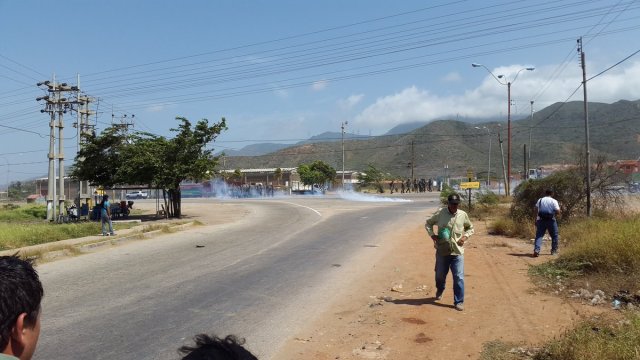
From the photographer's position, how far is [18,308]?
1532 mm

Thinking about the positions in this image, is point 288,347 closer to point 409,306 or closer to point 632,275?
point 409,306

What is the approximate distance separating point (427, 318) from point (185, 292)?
170 inches

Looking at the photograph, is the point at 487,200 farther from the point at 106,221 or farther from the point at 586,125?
the point at 106,221

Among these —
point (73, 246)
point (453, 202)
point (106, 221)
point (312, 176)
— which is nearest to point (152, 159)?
point (106, 221)

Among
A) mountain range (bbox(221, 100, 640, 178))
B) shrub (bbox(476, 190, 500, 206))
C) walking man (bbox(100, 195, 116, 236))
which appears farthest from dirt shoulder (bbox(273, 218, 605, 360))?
mountain range (bbox(221, 100, 640, 178))

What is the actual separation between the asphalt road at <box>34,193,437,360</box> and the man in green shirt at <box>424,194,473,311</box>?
204 cm

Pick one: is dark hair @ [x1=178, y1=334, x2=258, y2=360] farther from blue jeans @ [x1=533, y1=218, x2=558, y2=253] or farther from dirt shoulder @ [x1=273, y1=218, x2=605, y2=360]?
blue jeans @ [x1=533, y1=218, x2=558, y2=253]

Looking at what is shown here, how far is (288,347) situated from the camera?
6.18 metres

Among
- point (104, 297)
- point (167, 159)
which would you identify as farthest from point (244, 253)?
point (167, 159)

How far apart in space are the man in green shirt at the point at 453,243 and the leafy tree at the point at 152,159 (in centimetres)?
2322

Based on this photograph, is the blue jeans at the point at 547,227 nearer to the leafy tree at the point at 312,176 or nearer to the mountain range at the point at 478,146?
the leafy tree at the point at 312,176

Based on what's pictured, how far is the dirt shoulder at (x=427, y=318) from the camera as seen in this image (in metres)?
6.08

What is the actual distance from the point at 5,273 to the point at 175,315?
20.9ft

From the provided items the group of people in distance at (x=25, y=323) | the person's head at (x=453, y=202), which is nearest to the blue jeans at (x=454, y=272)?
the person's head at (x=453, y=202)
